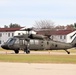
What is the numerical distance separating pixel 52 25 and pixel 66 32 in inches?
648

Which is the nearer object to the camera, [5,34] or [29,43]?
[29,43]

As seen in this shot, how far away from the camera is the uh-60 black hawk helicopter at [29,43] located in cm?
4431

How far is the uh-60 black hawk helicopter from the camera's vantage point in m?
44.3

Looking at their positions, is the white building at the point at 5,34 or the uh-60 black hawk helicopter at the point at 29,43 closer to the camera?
the uh-60 black hawk helicopter at the point at 29,43

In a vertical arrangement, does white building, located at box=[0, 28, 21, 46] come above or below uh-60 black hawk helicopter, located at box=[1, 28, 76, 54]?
below

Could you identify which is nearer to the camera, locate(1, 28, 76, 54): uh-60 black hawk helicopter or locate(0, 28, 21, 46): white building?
locate(1, 28, 76, 54): uh-60 black hawk helicopter

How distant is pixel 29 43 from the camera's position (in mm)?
45281

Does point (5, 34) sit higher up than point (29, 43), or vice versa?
point (29, 43)

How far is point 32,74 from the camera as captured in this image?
16.5 m

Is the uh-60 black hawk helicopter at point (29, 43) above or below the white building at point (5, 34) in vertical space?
above

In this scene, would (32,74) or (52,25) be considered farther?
(52,25)

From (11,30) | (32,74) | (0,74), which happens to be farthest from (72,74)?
(11,30)

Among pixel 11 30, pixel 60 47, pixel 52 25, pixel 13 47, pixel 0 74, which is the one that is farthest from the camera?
pixel 52 25

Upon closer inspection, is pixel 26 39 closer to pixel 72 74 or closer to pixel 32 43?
pixel 32 43
